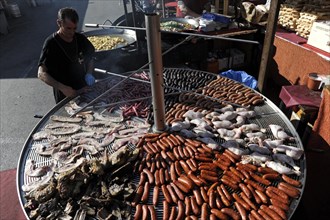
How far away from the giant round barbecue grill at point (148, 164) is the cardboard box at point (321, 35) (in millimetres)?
3448

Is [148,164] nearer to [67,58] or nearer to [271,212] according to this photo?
[271,212]

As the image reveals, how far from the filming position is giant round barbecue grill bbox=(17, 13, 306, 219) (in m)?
2.37

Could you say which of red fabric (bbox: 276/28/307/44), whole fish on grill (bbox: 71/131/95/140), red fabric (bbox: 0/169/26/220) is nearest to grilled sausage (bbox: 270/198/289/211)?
whole fish on grill (bbox: 71/131/95/140)

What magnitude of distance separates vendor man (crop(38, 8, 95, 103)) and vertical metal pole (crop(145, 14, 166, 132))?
6.12 ft

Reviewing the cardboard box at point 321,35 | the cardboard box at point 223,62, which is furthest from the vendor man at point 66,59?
the cardboard box at point 321,35

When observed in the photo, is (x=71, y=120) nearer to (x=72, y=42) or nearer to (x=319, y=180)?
(x=72, y=42)

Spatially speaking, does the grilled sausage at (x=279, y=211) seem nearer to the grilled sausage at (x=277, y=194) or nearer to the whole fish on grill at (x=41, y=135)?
the grilled sausage at (x=277, y=194)

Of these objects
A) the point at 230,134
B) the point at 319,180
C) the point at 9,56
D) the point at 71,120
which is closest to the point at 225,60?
the point at 319,180

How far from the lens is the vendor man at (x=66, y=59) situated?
4.16 meters

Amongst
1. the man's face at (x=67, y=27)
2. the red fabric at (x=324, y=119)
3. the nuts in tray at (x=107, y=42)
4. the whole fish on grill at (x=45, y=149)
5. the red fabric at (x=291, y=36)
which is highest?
the man's face at (x=67, y=27)

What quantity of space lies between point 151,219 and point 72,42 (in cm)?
366

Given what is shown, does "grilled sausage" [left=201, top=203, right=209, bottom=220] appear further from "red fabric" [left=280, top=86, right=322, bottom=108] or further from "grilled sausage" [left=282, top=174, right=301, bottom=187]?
"red fabric" [left=280, top=86, right=322, bottom=108]

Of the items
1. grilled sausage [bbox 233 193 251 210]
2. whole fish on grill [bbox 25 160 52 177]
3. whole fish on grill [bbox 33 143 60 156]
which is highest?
whole fish on grill [bbox 33 143 60 156]

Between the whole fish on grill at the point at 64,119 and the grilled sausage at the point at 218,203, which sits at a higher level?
the whole fish on grill at the point at 64,119
